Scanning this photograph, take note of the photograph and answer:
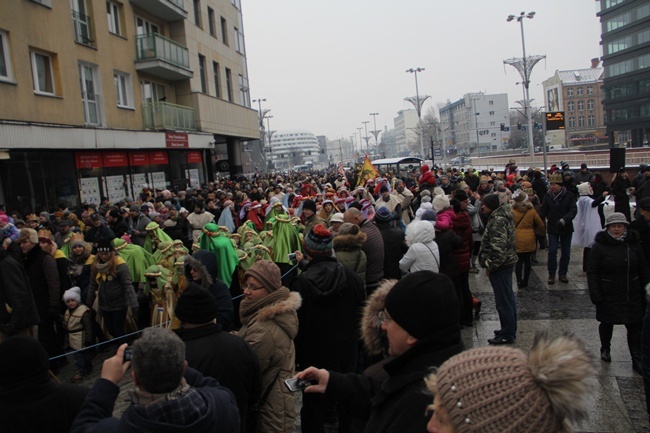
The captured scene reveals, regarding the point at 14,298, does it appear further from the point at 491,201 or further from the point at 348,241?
the point at 491,201

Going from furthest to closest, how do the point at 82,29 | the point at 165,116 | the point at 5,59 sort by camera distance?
1. the point at 165,116
2. the point at 82,29
3. the point at 5,59

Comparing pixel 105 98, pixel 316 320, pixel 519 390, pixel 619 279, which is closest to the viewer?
pixel 519 390

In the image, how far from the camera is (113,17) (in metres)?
20.6

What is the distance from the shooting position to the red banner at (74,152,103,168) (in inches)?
668

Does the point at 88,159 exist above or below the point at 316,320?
above

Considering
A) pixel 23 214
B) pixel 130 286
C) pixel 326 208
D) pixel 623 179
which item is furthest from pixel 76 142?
pixel 623 179

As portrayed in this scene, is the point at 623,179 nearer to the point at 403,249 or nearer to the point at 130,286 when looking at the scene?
the point at 403,249

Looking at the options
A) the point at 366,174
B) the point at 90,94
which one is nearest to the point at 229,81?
the point at 90,94

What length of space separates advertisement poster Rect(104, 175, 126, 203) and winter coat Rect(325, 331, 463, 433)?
18.4 m

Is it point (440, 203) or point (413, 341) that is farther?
point (440, 203)

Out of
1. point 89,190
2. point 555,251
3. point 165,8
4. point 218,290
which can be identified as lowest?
point 555,251

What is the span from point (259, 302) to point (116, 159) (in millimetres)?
17008

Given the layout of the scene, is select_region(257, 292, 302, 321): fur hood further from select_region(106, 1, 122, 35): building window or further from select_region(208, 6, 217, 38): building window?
select_region(208, 6, 217, 38): building window

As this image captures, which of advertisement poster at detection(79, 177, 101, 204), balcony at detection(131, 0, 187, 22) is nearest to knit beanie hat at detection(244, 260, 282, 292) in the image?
advertisement poster at detection(79, 177, 101, 204)
